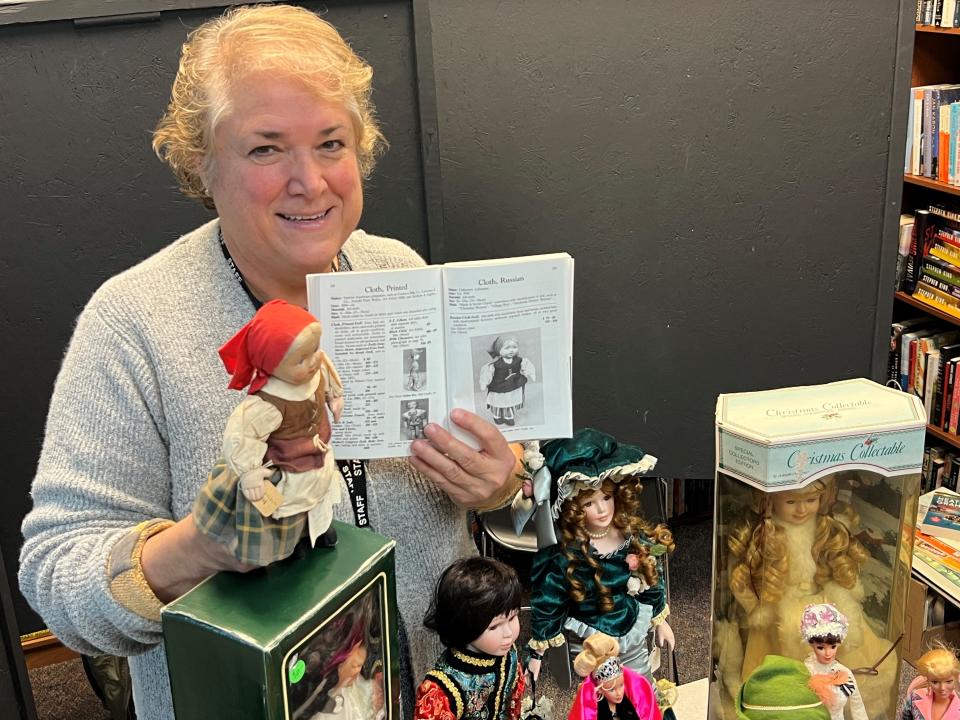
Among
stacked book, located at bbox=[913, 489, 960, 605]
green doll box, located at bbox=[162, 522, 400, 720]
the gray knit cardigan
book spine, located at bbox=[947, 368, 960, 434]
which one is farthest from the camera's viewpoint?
book spine, located at bbox=[947, 368, 960, 434]

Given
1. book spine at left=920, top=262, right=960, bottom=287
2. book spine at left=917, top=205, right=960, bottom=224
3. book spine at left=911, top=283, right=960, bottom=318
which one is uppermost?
book spine at left=917, top=205, right=960, bottom=224

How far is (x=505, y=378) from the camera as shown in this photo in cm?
102

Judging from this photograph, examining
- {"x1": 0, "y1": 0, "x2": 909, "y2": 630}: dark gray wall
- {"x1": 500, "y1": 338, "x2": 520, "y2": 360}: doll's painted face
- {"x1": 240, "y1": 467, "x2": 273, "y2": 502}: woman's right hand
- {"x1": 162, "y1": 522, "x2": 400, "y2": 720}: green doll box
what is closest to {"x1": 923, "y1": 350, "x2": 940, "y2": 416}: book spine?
{"x1": 0, "y1": 0, "x2": 909, "y2": 630}: dark gray wall

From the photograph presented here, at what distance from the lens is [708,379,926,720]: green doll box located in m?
0.98

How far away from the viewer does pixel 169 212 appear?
1938 millimetres

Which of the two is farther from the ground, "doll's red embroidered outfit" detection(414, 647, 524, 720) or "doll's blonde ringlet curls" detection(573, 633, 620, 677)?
"doll's blonde ringlet curls" detection(573, 633, 620, 677)

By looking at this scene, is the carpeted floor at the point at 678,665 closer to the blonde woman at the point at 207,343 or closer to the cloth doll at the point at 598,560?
the cloth doll at the point at 598,560

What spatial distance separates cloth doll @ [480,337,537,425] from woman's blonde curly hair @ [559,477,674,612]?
9.7 inches

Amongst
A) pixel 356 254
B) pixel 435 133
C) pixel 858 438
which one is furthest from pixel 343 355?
pixel 435 133

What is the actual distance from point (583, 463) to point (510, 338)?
0.27 meters

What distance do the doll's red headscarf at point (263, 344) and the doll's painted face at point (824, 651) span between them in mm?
651

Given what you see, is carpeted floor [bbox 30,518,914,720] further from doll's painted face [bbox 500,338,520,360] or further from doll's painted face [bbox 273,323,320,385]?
Answer: doll's painted face [bbox 273,323,320,385]

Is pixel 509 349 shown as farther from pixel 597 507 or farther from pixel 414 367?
pixel 597 507

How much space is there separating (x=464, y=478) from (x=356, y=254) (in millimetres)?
370
